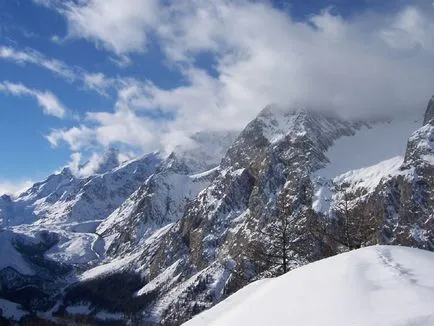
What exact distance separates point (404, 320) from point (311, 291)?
14.2ft

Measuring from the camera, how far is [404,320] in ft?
35.6

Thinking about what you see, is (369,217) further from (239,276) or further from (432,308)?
(432,308)

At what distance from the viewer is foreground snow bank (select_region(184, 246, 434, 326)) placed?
11820mm

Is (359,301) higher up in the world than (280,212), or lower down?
lower down

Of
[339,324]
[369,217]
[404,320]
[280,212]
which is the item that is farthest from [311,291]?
[369,217]

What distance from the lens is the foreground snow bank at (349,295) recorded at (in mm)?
11820

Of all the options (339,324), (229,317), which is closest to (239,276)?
(229,317)

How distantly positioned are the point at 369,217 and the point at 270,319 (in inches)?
802

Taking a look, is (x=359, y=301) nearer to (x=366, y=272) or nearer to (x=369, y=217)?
(x=366, y=272)

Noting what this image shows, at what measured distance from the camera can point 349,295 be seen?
44.3 ft

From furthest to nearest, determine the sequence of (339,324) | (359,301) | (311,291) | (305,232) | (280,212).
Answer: (305,232) → (280,212) → (311,291) → (359,301) → (339,324)

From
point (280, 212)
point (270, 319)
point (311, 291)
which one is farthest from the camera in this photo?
point (280, 212)

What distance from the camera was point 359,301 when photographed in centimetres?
1292

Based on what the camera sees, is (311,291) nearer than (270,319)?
No
